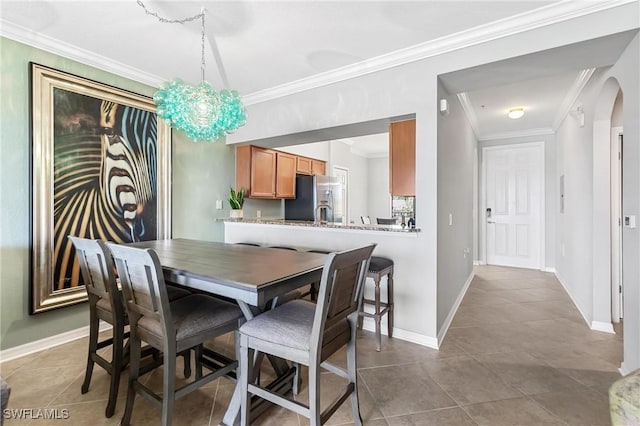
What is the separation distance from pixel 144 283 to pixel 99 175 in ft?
6.45

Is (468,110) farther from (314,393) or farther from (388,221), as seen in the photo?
(314,393)

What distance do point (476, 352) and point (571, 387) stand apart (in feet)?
1.93

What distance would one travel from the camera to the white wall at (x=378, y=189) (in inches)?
297

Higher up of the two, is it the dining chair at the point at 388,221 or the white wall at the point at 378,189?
the white wall at the point at 378,189

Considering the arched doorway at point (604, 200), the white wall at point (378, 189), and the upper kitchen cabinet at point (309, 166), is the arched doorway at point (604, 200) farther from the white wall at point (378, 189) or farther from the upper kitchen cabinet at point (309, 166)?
the white wall at point (378, 189)

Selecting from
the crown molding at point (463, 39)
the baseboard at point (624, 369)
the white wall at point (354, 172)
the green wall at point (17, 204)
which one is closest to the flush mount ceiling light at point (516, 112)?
the crown molding at point (463, 39)

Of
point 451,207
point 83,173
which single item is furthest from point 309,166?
point 83,173

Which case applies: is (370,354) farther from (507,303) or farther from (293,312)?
(507,303)

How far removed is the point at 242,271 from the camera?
59.0 inches

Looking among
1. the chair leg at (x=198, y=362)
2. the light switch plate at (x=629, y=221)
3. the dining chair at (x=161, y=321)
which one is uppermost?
the light switch plate at (x=629, y=221)

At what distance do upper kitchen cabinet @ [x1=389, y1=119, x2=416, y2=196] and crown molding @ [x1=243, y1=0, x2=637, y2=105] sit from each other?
1.82ft

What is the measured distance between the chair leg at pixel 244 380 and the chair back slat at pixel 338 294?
1.26 feet

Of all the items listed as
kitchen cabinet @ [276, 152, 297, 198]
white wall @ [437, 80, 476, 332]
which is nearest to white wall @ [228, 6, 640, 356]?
white wall @ [437, 80, 476, 332]

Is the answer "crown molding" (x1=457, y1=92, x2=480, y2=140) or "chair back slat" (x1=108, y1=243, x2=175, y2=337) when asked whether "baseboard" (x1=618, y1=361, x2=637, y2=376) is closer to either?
"crown molding" (x1=457, y1=92, x2=480, y2=140)
